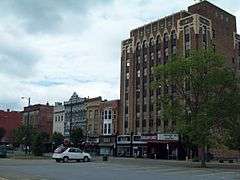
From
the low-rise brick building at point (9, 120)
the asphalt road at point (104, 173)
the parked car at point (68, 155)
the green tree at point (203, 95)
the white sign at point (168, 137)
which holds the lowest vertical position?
the asphalt road at point (104, 173)

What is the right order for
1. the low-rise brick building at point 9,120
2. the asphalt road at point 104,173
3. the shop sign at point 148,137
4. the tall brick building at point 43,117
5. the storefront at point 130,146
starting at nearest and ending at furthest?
1. the asphalt road at point 104,173
2. the shop sign at point 148,137
3. the storefront at point 130,146
4. the tall brick building at point 43,117
5. the low-rise brick building at point 9,120

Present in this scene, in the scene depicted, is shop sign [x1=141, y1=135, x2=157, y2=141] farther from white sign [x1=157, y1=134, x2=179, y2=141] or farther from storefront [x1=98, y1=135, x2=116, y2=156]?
storefront [x1=98, y1=135, x2=116, y2=156]

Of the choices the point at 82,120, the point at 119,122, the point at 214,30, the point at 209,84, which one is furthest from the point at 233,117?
the point at 82,120

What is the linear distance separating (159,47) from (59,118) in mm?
37200

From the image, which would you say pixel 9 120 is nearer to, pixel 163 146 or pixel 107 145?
pixel 107 145

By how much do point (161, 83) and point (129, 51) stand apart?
41868 mm

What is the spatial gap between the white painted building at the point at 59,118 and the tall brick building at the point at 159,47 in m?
21.6

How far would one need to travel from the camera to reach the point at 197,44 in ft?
272

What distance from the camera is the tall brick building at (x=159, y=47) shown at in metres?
85.0

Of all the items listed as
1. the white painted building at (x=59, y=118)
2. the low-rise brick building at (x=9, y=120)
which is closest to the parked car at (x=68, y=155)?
the white painted building at (x=59, y=118)

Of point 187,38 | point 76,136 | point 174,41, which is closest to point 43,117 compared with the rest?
point 76,136

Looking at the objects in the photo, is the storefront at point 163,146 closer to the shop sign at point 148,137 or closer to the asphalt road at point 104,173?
the shop sign at point 148,137

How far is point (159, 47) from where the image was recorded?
90.9 metres

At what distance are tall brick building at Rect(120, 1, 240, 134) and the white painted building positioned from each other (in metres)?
21.6
